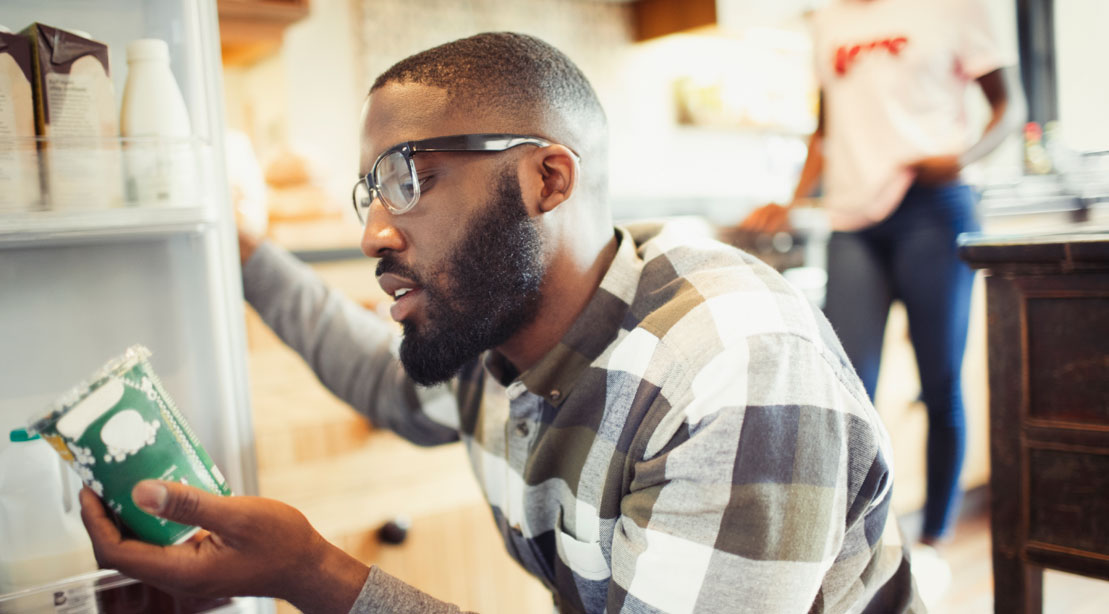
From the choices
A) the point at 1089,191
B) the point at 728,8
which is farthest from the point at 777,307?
the point at 728,8

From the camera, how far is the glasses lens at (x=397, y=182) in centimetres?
88

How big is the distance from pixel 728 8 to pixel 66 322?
3.46 meters

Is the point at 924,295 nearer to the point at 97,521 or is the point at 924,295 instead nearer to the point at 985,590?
the point at 985,590

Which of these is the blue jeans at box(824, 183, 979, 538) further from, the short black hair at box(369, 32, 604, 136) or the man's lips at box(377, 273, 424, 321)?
the man's lips at box(377, 273, 424, 321)

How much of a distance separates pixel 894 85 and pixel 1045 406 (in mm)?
920

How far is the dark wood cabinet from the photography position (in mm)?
910

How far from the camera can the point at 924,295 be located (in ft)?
5.38

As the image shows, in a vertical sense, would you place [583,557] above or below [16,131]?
below

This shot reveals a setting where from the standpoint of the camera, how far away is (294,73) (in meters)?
3.34

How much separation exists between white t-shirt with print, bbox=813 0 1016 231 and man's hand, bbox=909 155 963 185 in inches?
0.9

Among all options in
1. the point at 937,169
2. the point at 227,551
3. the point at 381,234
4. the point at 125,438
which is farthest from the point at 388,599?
the point at 937,169

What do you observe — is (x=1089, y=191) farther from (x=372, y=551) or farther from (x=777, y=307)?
(x=372, y=551)

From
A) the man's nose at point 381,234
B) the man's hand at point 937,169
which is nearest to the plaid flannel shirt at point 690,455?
the man's nose at point 381,234

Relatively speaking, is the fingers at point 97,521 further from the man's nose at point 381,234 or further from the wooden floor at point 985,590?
the wooden floor at point 985,590
